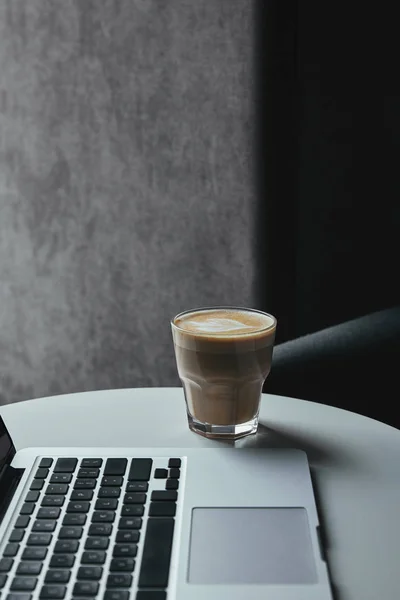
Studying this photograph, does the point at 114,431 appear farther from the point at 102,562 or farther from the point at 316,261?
the point at 316,261

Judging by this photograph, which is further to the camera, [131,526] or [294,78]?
[294,78]

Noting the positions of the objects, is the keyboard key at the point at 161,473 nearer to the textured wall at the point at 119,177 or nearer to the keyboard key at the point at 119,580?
the keyboard key at the point at 119,580

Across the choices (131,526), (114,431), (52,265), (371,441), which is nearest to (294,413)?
(371,441)

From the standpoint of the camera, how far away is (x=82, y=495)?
584 mm

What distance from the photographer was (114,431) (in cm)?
76

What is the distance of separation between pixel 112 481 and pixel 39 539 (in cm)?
10

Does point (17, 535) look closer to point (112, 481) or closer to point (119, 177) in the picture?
point (112, 481)

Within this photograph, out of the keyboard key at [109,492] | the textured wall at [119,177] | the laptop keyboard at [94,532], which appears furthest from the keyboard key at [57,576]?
the textured wall at [119,177]

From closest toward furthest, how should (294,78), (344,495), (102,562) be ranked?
(102,562) → (344,495) → (294,78)

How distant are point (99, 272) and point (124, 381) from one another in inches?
10.4

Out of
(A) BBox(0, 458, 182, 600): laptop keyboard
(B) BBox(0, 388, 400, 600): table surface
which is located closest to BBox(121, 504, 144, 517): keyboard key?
(A) BBox(0, 458, 182, 600): laptop keyboard

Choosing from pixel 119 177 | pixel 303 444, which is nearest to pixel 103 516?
pixel 303 444

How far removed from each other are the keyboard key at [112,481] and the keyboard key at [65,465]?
36 mm

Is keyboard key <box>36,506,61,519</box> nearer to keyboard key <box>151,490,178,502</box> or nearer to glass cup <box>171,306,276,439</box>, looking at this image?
keyboard key <box>151,490,178,502</box>
